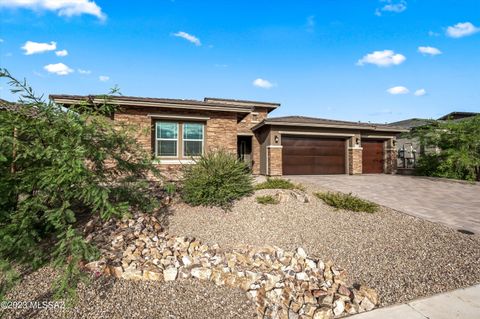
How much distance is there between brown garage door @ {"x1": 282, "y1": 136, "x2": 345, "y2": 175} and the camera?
615 inches

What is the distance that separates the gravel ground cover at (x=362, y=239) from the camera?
3885 millimetres

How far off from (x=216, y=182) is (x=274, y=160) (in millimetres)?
8736

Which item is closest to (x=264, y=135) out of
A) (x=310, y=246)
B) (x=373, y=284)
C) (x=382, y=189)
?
(x=382, y=189)

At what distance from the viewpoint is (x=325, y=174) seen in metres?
16.3

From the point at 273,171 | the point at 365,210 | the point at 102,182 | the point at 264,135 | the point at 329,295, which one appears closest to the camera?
the point at 329,295

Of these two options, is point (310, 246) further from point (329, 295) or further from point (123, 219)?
point (123, 219)

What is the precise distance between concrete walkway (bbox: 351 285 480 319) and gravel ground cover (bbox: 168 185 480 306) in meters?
0.15

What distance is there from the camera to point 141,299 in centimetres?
332

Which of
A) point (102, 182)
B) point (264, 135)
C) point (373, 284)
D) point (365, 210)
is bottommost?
point (373, 284)

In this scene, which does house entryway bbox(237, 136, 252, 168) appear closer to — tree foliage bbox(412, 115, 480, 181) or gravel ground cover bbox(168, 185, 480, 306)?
gravel ground cover bbox(168, 185, 480, 306)

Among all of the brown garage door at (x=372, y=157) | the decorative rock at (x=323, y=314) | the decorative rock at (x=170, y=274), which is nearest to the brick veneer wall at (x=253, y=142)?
the brown garage door at (x=372, y=157)

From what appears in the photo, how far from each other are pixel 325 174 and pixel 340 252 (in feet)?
40.5

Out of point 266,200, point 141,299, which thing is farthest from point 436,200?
point 141,299

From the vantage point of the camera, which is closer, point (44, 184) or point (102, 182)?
point (44, 184)
